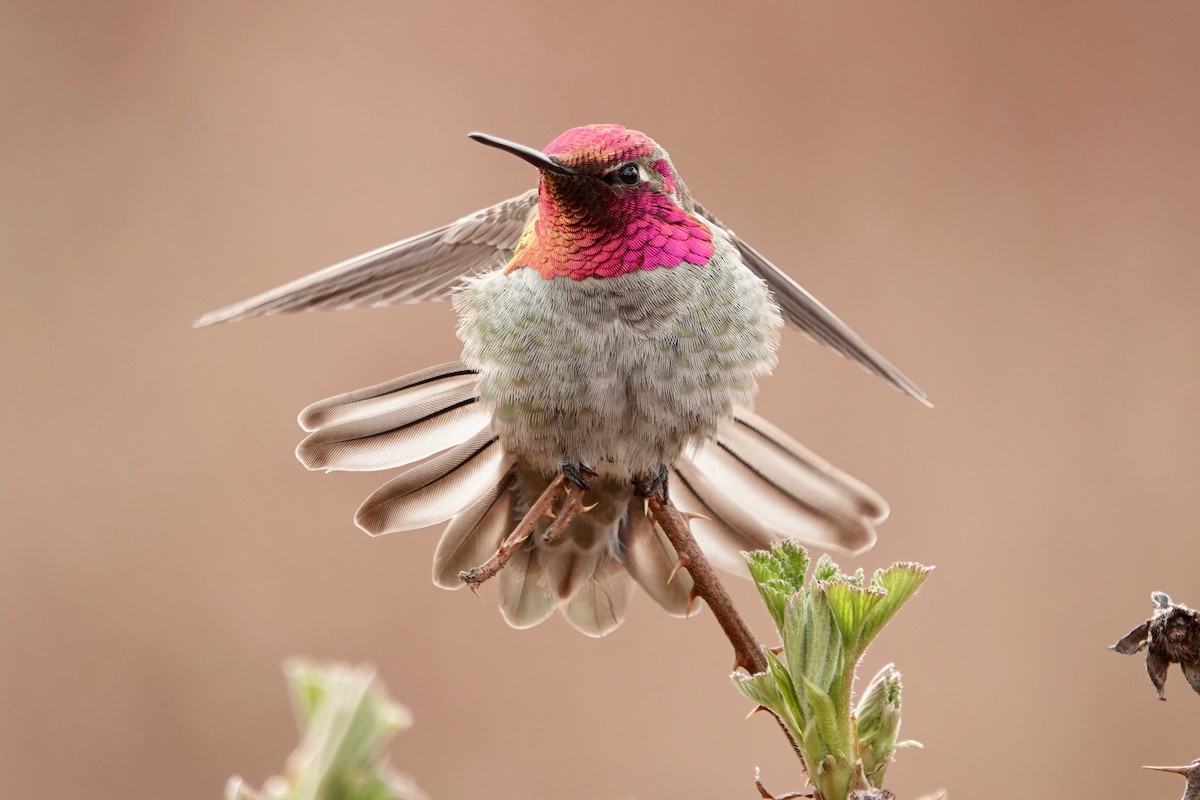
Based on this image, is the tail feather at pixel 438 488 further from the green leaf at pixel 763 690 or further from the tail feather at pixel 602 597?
the green leaf at pixel 763 690

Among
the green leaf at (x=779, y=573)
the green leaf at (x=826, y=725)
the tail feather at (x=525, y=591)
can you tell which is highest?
the tail feather at (x=525, y=591)

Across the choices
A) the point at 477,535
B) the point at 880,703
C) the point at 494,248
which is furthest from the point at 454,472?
the point at 880,703

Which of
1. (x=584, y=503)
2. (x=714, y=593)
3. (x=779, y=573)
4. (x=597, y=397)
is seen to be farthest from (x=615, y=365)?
(x=779, y=573)

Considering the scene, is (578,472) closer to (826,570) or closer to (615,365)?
(615,365)

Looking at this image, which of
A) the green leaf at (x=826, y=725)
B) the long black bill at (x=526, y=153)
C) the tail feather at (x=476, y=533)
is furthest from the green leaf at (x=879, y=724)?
the tail feather at (x=476, y=533)

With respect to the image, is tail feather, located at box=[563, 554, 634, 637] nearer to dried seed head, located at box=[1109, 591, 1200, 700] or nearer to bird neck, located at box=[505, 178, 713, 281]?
bird neck, located at box=[505, 178, 713, 281]

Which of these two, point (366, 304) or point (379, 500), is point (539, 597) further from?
point (366, 304)

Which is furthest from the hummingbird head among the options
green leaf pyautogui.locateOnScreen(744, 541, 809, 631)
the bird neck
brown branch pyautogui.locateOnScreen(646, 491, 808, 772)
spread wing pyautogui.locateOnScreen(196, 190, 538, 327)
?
green leaf pyautogui.locateOnScreen(744, 541, 809, 631)
